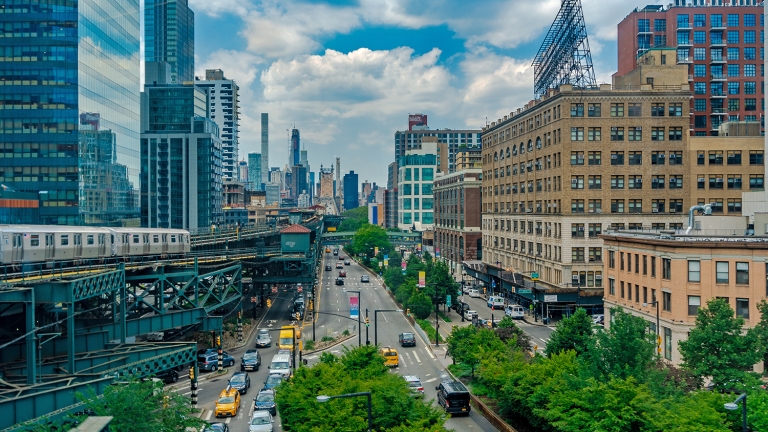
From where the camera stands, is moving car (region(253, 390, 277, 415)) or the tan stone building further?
the tan stone building

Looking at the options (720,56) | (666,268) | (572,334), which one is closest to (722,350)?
(572,334)

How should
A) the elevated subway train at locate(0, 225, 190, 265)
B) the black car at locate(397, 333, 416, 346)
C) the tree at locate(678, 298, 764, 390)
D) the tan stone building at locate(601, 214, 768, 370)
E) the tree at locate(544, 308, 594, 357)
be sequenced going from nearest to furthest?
1. the tree at locate(678, 298, 764, 390)
2. the elevated subway train at locate(0, 225, 190, 265)
3. the tree at locate(544, 308, 594, 357)
4. the tan stone building at locate(601, 214, 768, 370)
5. the black car at locate(397, 333, 416, 346)

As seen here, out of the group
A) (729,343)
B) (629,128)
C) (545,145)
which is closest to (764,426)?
(729,343)

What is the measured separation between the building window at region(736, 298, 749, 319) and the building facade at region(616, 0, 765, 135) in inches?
2362

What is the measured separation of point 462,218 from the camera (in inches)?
5002

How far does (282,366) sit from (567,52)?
59.0 meters

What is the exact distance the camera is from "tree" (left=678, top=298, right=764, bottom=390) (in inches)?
1388

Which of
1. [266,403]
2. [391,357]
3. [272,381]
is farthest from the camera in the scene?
[391,357]

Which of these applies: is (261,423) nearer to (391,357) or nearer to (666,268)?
(391,357)

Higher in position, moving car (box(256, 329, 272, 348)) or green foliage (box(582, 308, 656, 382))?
green foliage (box(582, 308, 656, 382))

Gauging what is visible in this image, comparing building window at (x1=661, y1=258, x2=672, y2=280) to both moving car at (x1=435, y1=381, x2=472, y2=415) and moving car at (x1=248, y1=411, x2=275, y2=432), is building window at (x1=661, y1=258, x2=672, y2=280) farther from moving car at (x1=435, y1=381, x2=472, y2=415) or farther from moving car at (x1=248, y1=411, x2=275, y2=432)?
moving car at (x1=248, y1=411, x2=275, y2=432)

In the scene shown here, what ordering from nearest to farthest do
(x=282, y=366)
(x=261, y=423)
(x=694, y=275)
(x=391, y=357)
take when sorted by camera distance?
(x=261, y=423) < (x=694, y=275) < (x=282, y=366) < (x=391, y=357)

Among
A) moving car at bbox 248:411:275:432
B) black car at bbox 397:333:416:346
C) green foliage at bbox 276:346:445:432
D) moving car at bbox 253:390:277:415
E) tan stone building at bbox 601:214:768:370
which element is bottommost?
black car at bbox 397:333:416:346

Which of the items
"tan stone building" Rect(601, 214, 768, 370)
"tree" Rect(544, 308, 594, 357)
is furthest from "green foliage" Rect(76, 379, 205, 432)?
"tan stone building" Rect(601, 214, 768, 370)
